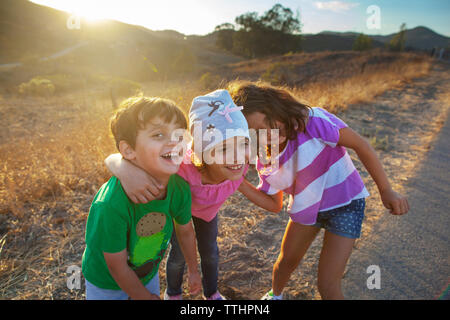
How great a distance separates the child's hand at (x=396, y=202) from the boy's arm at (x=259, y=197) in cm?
65

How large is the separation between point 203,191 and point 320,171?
752mm

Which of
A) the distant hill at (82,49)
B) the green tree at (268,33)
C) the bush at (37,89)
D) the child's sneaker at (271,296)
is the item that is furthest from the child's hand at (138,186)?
the green tree at (268,33)

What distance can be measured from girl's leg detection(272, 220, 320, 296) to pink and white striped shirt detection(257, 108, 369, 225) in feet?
0.34

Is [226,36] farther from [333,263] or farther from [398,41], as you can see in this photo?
[333,263]

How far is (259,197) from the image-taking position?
5.62ft

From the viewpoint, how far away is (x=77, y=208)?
2832 millimetres

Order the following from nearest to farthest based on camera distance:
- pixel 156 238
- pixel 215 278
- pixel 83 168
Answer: pixel 156 238 < pixel 215 278 < pixel 83 168

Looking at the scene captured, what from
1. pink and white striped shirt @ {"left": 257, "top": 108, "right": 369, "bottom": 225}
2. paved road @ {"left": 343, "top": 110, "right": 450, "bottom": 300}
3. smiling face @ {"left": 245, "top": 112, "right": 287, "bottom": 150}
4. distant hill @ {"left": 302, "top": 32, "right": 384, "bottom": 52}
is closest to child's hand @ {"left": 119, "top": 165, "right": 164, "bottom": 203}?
smiling face @ {"left": 245, "top": 112, "right": 287, "bottom": 150}

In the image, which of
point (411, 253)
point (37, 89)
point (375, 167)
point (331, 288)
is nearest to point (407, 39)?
point (37, 89)

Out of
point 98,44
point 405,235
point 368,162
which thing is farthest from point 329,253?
point 98,44

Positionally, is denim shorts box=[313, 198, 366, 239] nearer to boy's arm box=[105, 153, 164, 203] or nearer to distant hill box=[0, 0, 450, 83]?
boy's arm box=[105, 153, 164, 203]

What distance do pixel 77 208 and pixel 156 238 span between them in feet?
6.46
